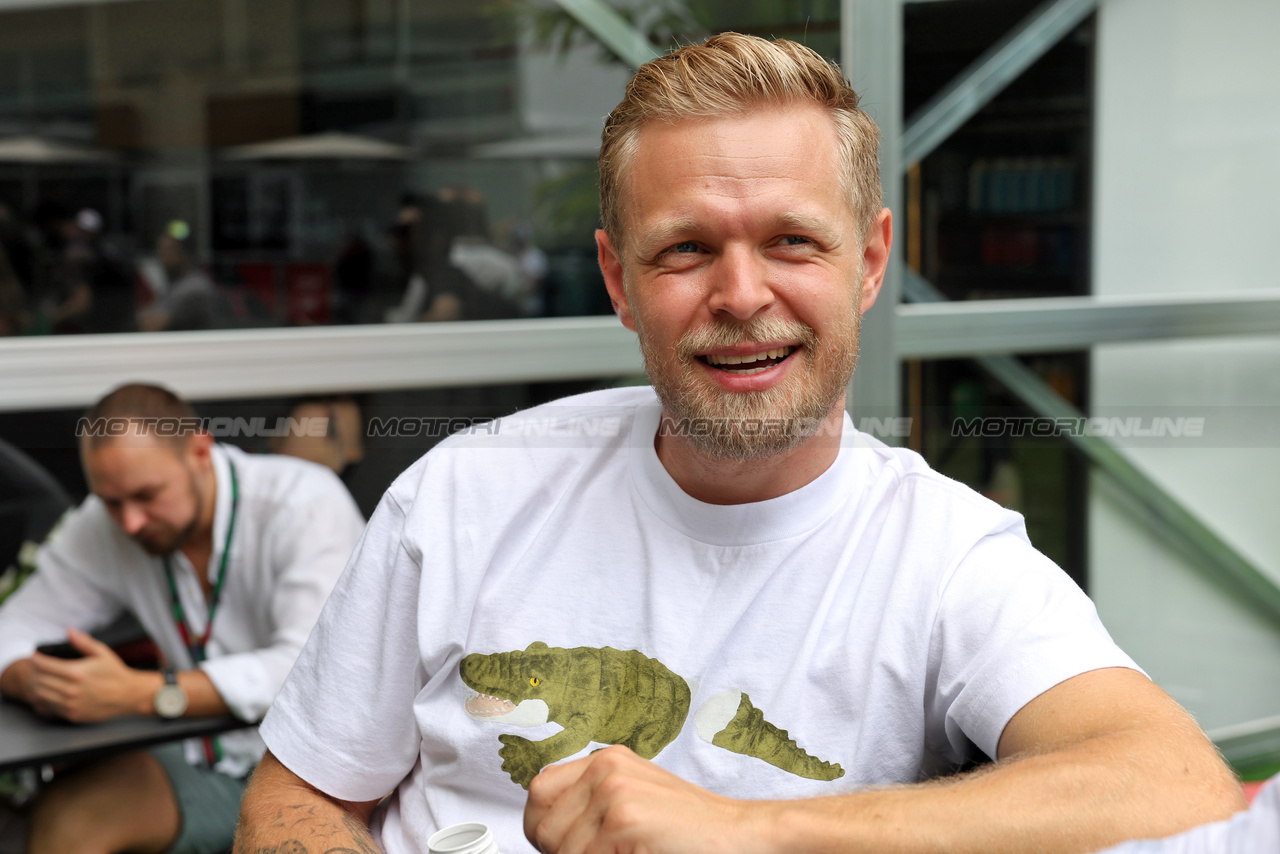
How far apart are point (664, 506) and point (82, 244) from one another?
7.42ft

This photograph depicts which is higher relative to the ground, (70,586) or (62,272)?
(62,272)

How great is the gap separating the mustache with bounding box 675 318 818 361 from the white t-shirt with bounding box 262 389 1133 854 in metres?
0.18

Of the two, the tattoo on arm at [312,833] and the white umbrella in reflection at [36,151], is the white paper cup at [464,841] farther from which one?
the white umbrella in reflection at [36,151]

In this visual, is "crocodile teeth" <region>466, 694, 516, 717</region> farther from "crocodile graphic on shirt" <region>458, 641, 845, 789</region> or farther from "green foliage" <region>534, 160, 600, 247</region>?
"green foliage" <region>534, 160, 600, 247</region>

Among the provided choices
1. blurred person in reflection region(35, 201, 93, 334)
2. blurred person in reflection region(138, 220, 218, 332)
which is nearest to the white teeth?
blurred person in reflection region(138, 220, 218, 332)

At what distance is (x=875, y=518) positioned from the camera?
1.38m

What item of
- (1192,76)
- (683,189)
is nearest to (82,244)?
(683,189)

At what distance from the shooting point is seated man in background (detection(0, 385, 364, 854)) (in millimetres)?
2523

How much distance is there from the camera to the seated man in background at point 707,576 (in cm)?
127

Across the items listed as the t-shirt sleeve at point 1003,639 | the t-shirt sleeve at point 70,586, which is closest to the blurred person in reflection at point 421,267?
the t-shirt sleeve at point 70,586

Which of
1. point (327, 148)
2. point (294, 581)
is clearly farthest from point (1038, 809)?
point (327, 148)

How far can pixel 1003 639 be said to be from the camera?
47.0 inches

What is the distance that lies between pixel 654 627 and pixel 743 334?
0.40 m

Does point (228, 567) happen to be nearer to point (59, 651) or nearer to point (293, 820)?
point (59, 651)
